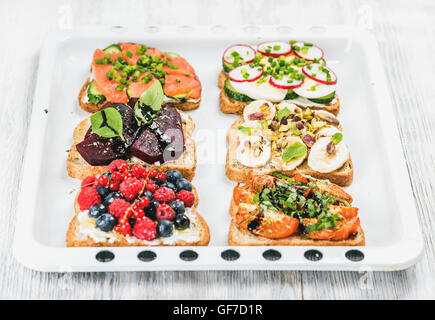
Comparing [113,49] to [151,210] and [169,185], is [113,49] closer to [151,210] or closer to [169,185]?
[169,185]

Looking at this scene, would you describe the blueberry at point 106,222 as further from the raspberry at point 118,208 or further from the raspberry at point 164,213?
the raspberry at point 164,213

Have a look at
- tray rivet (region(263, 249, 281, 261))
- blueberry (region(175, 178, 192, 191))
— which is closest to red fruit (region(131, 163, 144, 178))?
blueberry (region(175, 178, 192, 191))

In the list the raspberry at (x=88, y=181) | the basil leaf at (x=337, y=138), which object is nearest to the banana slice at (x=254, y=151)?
the basil leaf at (x=337, y=138)

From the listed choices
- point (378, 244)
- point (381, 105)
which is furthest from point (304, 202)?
point (381, 105)

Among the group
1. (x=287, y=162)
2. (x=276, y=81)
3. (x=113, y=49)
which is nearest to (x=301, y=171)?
(x=287, y=162)

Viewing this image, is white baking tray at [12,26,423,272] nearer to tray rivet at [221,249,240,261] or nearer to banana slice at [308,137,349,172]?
tray rivet at [221,249,240,261]

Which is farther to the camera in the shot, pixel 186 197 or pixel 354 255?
pixel 186 197
